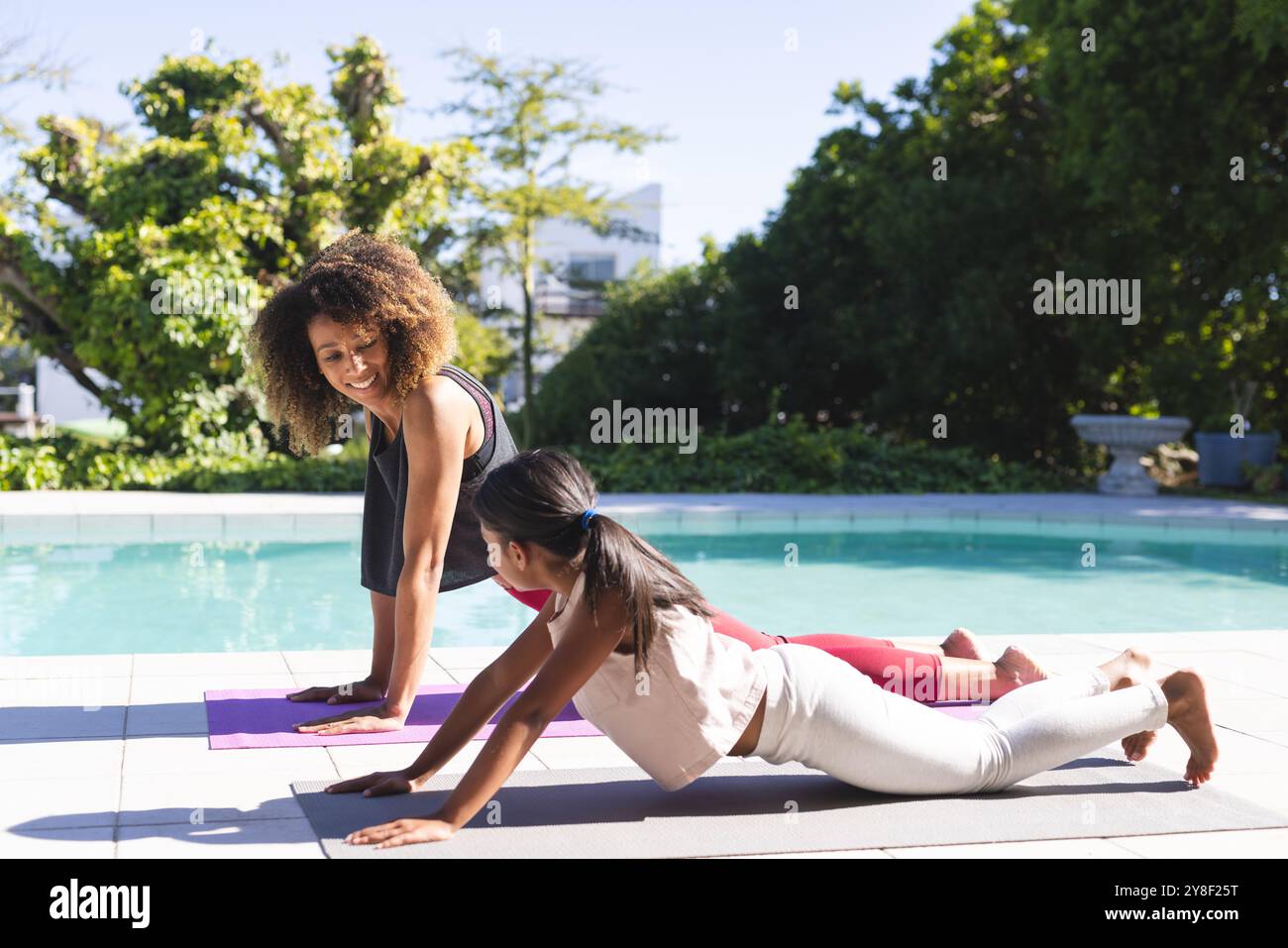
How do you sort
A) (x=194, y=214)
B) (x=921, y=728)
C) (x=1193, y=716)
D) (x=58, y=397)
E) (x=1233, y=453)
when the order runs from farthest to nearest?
(x=58, y=397)
(x=1233, y=453)
(x=194, y=214)
(x=1193, y=716)
(x=921, y=728)

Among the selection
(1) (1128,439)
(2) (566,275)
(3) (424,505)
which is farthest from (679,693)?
(2) (566,275)

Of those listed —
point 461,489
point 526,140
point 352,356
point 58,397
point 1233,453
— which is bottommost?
point 1233,453

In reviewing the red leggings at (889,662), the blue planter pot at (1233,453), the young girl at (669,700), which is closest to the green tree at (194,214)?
the blue planter pot at (1233,453)

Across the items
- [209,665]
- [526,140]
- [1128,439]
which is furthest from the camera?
[526,140]

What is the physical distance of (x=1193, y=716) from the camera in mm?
3127

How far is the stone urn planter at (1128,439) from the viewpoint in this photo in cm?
1333

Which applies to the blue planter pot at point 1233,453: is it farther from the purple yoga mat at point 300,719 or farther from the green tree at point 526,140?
the purple yoga mat at point 300,719

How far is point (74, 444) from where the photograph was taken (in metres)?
12.7

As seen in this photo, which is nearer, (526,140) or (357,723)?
(357,723)

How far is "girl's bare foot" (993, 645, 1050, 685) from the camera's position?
370cm

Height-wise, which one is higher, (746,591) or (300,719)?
(300,719)

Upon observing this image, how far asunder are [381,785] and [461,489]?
1.03m

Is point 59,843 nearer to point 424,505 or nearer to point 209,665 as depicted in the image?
point 424,505
